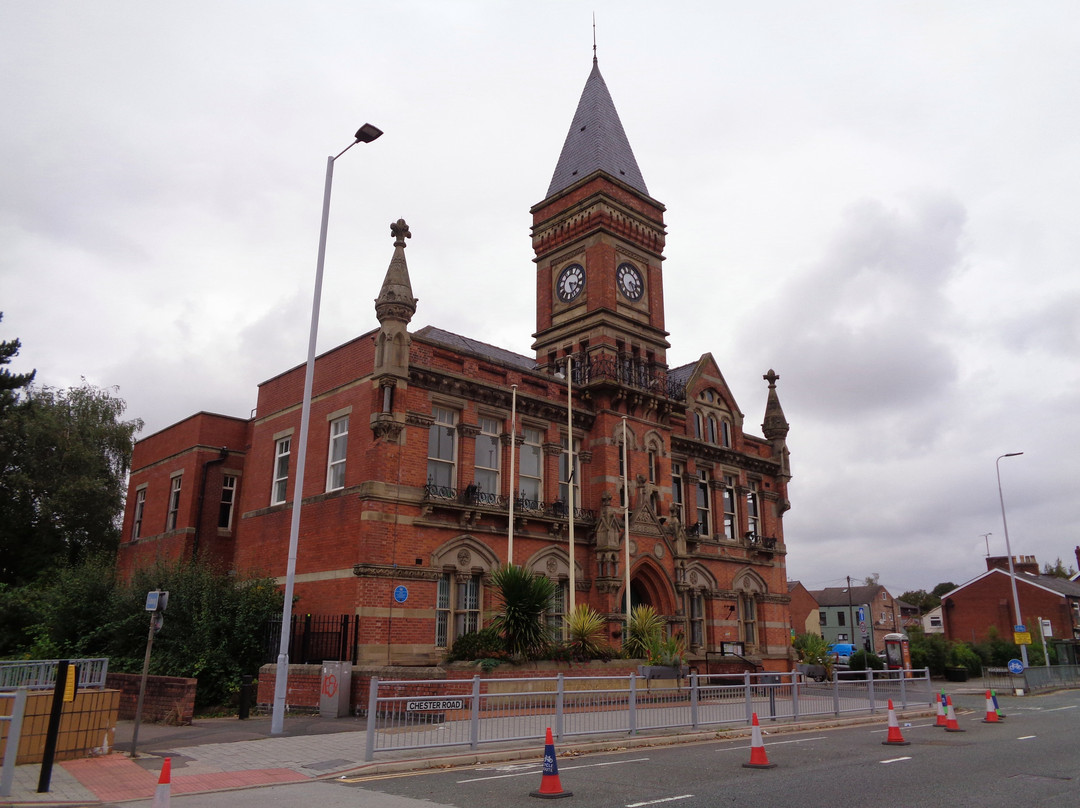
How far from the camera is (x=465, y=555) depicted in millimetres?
24719

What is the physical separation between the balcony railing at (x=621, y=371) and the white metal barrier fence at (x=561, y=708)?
470 inches

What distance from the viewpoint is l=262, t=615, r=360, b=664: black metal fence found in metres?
21.7

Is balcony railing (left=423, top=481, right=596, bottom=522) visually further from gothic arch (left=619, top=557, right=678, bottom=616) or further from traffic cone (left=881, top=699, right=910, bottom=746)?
traffic cone (left=881, top=699, right=910, bottom=746)

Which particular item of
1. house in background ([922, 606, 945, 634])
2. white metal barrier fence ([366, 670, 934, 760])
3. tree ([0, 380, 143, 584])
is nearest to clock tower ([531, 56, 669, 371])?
white metal barrier fence ([366, 670, 934, 760])

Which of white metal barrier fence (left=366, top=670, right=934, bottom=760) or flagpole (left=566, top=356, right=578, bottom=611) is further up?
flagpole (left=566, top=356, right=578, bottom=611)

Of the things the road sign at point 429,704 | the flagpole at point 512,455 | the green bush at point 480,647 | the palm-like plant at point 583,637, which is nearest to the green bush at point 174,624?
the green bush at point 480,647

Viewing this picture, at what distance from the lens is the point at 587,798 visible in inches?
382

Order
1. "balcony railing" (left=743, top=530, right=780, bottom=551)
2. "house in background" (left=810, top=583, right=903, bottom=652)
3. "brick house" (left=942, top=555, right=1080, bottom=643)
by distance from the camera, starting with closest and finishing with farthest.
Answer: "balcony railing" (left=743, top=530, right=780, bottom=551)
"brick house" (left=942, top=555, right=1080, bottom=643)
"house in background" (left=810, top=583, right=903, bottom=652)

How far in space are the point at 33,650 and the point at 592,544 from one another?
19.1 metres

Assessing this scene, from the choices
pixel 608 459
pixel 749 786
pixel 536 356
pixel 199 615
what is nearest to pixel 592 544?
pixel 608 459

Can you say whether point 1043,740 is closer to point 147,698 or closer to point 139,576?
point 147,698

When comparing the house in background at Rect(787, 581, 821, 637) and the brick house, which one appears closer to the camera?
the brick house

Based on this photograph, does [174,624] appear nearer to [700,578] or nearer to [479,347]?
[479,347]

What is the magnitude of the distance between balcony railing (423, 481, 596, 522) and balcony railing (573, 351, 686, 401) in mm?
4922
